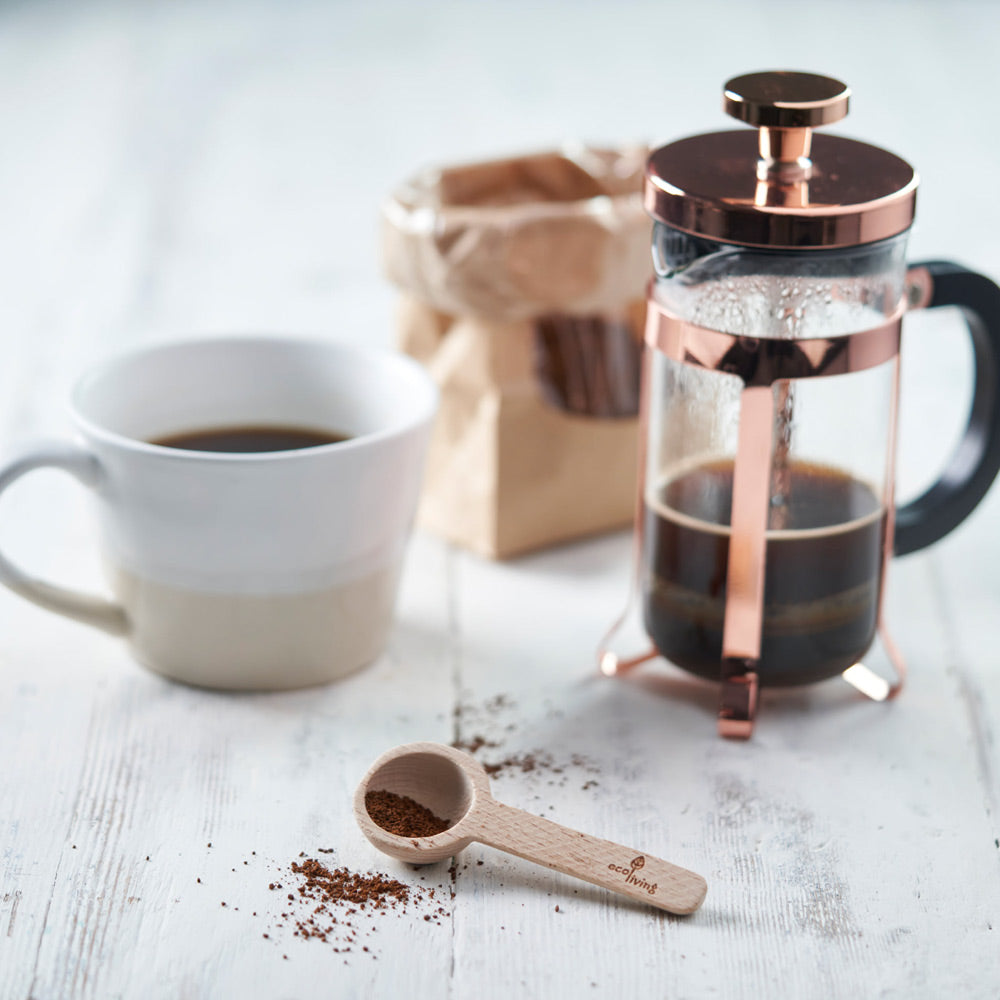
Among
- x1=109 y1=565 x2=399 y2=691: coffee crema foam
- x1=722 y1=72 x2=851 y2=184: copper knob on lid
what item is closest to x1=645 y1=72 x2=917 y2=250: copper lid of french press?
x1=722 y1=72 x2=851 y2=184: copper knob on lid

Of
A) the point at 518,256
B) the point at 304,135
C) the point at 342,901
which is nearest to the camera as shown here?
the point at 342,901

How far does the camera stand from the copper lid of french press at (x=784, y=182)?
597mm

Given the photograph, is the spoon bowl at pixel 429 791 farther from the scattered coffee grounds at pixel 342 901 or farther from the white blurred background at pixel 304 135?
the white blurred background at pixel 304 135

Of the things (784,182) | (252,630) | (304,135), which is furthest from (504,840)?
(304,135)

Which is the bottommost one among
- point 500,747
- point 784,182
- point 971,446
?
point 500,747

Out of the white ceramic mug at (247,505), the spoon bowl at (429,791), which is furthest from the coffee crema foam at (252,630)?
the spoon bowl at (429,791)

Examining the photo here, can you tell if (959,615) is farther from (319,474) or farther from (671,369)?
(319,474)

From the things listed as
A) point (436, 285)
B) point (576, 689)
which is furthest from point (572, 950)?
point (436, 285)

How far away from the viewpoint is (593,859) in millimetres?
588

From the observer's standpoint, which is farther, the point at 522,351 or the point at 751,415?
the point at 522,351

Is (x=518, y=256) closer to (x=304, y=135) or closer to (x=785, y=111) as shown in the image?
(x=785, y=111)

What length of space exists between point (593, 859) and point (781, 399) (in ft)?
0.81

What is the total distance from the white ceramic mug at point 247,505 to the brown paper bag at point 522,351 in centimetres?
9

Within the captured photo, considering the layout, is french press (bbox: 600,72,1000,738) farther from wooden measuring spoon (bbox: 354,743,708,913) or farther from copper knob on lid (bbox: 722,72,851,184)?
wooden measuring spoon (bbox: 354,743,708,913)
